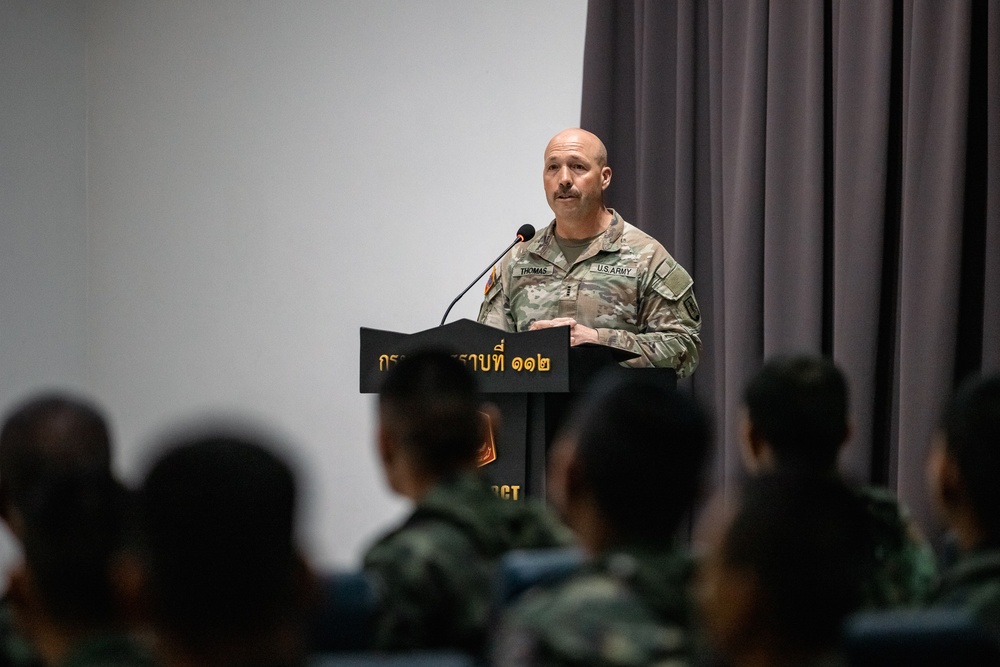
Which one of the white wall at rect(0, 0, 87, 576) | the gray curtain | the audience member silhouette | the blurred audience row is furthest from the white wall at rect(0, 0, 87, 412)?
the audience member silhouette

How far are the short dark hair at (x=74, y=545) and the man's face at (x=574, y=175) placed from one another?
128 inches

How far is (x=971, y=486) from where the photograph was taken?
1.75m

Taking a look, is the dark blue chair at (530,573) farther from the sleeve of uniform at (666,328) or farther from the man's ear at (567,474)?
the sleeve of uniform at (666,328)

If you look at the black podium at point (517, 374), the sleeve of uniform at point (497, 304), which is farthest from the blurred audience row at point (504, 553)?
the sleeve of uniform at point (497, 304)

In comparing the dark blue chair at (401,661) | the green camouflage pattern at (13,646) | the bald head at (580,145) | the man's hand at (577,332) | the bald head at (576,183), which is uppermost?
the bald head at (580,145)

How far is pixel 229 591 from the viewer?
3.86ft

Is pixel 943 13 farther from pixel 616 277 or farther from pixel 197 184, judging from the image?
pixel 197 184

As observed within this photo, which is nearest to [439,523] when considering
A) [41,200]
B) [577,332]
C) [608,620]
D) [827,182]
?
[608,620]

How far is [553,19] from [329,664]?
191 inches

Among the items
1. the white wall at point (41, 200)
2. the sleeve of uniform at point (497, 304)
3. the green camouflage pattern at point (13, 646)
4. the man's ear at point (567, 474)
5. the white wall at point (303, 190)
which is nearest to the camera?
the green camouflage pattern at point (13, 646)

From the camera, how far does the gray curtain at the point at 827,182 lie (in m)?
4.33

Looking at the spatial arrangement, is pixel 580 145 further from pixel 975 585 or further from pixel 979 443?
pixel 975 585

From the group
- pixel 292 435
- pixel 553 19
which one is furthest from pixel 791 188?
pixel 292 435

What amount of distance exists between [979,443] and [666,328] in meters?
2.47
